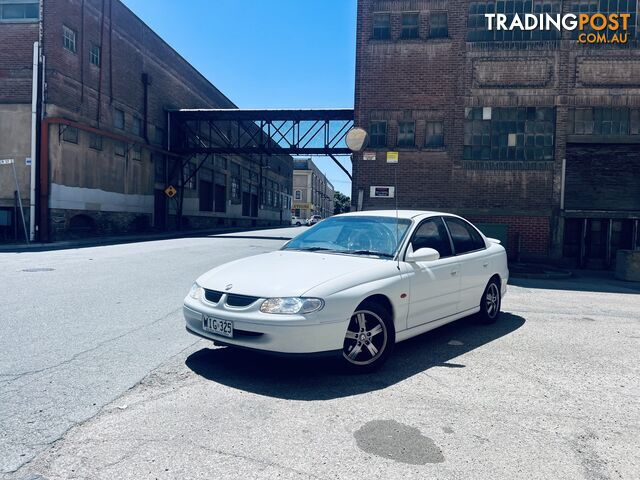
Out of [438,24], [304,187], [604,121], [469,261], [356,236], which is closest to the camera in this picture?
[356,236]

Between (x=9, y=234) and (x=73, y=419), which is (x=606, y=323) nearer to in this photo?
(x=73, y=419)

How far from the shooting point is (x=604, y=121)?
1558cm

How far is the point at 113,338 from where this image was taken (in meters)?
5.21

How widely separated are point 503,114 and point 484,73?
4.95ft

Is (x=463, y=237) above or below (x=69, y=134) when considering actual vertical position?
below

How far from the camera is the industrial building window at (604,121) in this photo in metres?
15.4

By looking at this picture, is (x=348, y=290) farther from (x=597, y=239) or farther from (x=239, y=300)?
(x=597, y=239)

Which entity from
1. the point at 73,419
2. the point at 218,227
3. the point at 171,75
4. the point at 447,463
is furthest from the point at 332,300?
the point at 218,227

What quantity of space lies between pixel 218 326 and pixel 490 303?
389cm

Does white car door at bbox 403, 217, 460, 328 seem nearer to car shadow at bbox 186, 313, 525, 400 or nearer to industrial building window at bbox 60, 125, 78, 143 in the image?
car shadow at bbox 186, 313, 525, 400

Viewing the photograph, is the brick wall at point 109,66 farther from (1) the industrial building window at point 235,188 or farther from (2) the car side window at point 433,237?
(2) the car side window at point 433,237

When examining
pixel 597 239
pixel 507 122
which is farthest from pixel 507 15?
pixel 597 239

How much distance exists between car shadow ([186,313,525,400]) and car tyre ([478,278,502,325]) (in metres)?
0.81

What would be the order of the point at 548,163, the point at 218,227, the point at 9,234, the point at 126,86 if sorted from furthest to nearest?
the point at 218,227 → the point at 126,86 → the point at 9,234 → the point at 548,163
